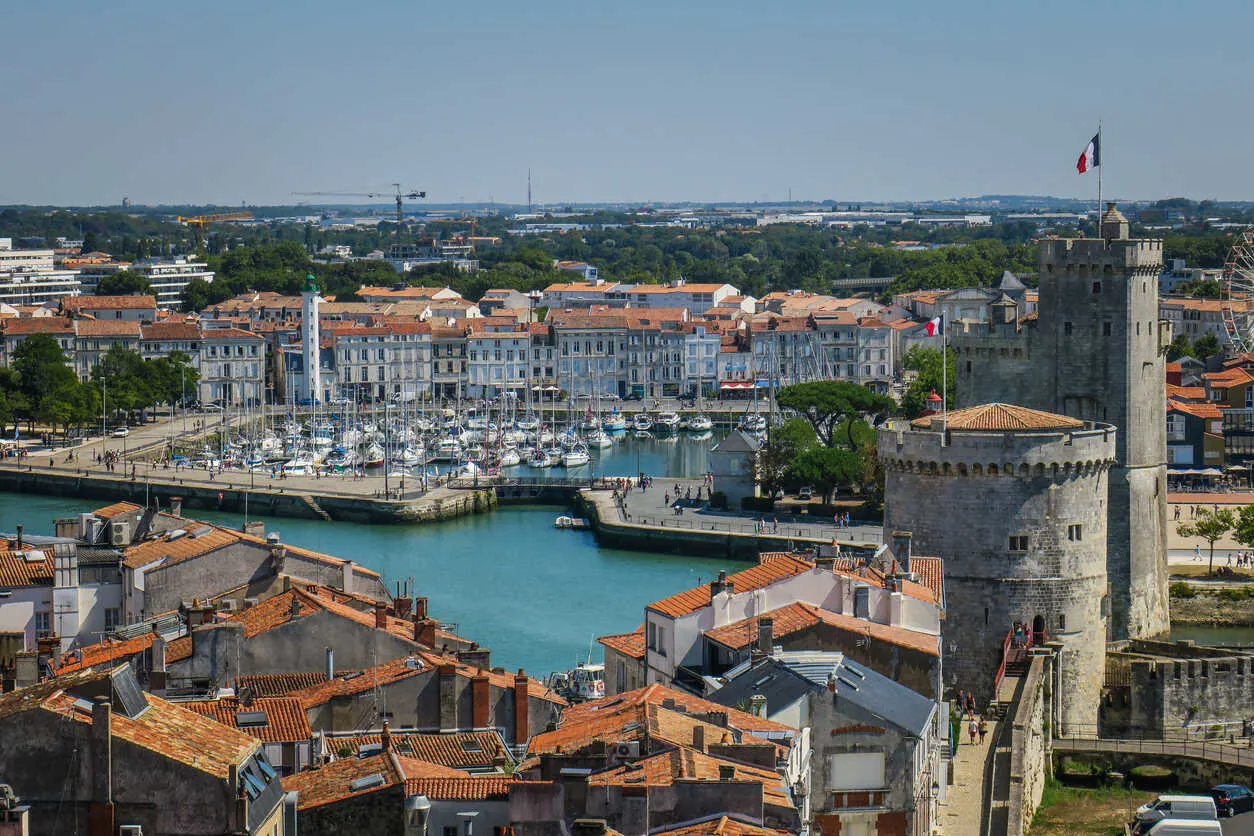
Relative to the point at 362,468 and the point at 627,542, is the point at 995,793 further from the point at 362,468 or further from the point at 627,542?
the point at 362,468

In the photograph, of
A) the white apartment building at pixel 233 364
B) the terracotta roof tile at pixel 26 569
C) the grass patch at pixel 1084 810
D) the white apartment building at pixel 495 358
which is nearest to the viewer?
the grass patch at pixel 1084 810

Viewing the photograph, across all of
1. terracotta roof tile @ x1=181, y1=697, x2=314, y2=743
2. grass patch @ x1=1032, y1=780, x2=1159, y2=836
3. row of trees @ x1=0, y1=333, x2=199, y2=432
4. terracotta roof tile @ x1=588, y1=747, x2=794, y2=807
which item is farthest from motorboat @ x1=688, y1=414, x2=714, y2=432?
terracotta roof tile @ x1=588, y1=747, x2=794, y2=807

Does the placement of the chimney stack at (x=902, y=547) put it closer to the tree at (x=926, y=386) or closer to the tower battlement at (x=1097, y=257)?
the tower battlement at (x=1097, y=257)

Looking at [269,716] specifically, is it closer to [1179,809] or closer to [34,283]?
[1179,809]

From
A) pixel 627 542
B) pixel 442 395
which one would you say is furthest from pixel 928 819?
pixel 442 395

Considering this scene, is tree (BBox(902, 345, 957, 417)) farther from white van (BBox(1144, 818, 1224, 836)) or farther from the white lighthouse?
white van (BBox(1144, 818, 1224, 836))

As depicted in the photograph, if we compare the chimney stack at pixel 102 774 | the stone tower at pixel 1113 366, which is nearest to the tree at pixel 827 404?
the stone tower at pixel 1113 366
